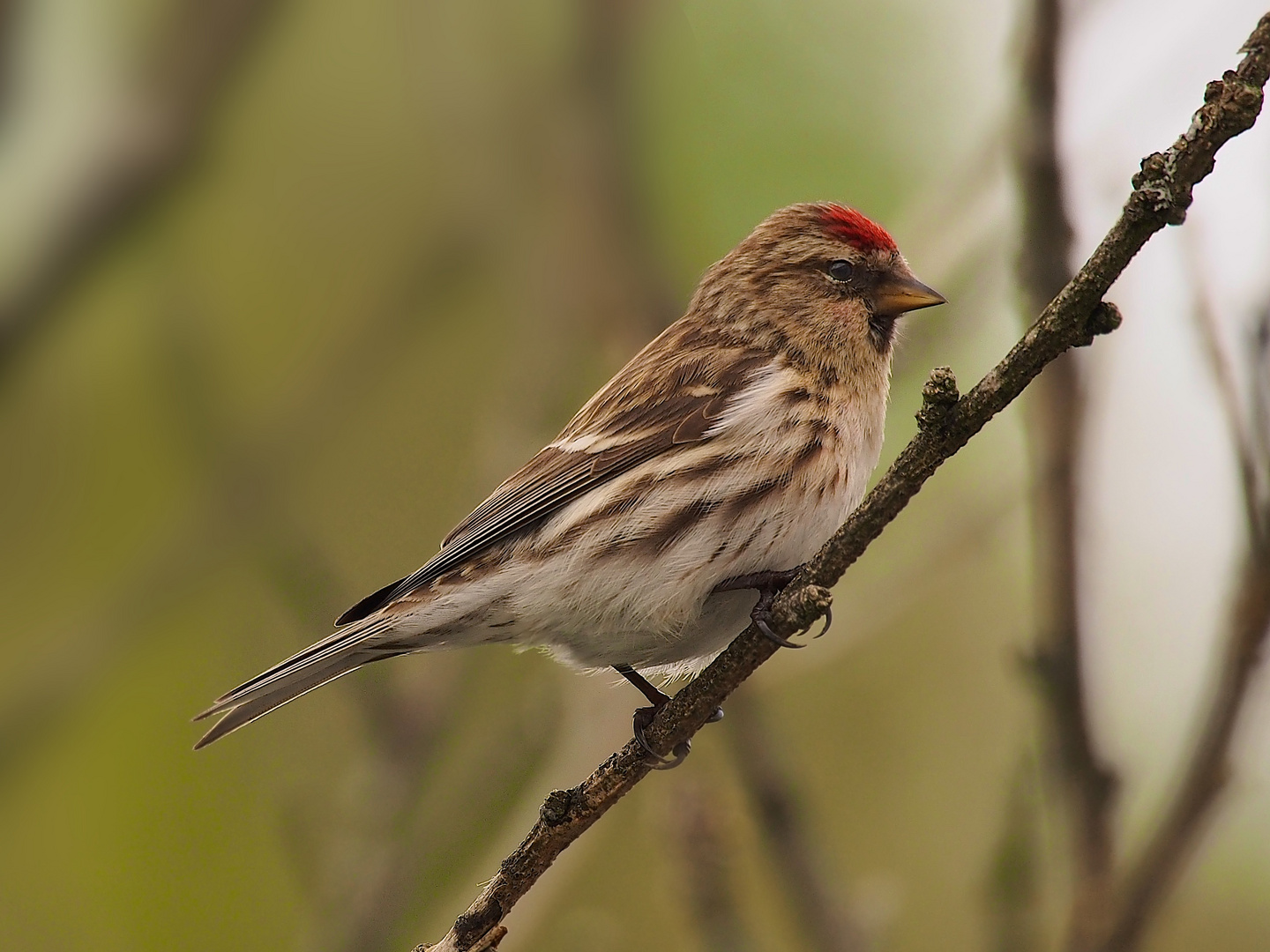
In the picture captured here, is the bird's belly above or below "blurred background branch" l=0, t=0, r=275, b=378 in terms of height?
below

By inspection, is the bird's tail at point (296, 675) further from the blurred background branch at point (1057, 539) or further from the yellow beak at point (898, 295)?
the yellow beak at point (898, 295)

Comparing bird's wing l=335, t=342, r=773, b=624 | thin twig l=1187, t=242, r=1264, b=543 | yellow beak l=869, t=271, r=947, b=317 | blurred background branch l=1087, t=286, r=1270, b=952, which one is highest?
bird's wing l=335, t=342, r=773, b=624

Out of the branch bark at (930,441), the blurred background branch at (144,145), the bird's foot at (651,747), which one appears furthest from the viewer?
the blurred background branch at (144,145)

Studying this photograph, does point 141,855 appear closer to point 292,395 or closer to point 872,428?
point 292,395

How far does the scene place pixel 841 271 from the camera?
4.88m

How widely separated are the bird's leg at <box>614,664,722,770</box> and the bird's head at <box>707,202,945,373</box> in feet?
3.98

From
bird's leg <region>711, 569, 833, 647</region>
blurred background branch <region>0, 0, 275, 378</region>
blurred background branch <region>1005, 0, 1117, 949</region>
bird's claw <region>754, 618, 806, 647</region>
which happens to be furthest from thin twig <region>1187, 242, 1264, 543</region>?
blurred background branch <region>0, 0, 275, 378</region>

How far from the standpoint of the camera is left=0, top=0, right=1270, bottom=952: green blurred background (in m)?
4.38

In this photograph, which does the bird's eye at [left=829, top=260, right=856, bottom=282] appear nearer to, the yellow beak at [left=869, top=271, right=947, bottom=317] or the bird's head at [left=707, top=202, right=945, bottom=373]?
the bird's head at [left=707, top=202, right=945, bottom=373]

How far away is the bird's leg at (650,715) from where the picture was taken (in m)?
3.24

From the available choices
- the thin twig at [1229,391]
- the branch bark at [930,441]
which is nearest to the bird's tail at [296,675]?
the branch bark at [930,441]

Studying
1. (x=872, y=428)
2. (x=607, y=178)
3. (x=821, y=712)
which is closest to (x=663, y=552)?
(x=872, y=428)

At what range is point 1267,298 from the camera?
2.85 metres

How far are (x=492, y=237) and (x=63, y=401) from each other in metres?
2.98
